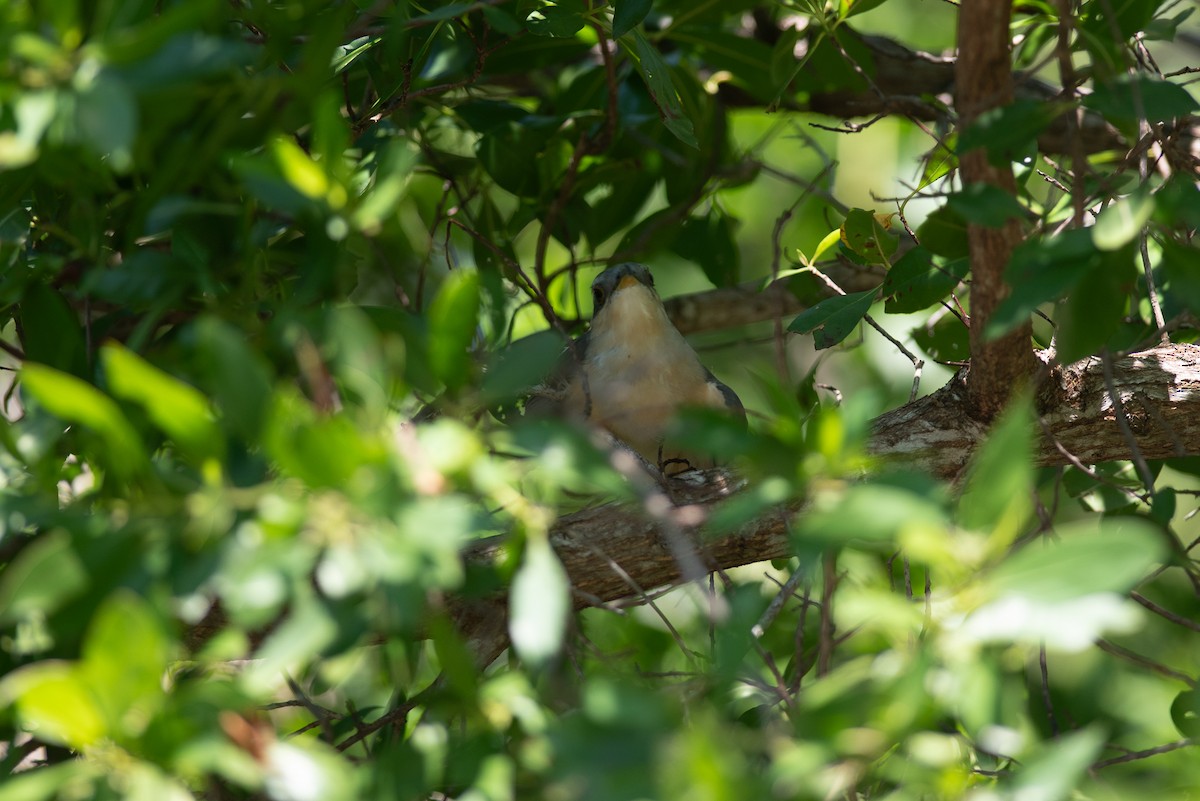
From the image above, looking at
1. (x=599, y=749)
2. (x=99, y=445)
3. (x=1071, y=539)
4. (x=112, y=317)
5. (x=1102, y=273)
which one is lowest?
(x=112, y=317)

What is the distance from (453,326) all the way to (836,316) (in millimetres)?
1435

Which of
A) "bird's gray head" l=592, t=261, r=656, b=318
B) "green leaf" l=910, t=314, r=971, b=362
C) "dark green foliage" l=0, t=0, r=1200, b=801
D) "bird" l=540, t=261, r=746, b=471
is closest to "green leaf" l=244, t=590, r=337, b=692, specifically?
"dark green foliage" l=0, t=0, r=1200, b=801

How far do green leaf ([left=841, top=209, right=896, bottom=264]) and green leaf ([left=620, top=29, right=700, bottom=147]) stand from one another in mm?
468

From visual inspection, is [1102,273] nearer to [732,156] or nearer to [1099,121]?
[732,156]

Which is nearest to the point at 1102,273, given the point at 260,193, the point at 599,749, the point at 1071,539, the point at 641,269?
the point at 1071,539

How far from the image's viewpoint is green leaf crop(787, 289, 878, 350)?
262 cm

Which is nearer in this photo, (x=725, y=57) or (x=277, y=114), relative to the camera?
(x=277, y=114)

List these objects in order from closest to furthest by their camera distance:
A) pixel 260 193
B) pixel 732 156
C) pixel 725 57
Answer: pixel 260 193
pixel 725 57
pixel 732 156

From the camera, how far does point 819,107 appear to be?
4289mm

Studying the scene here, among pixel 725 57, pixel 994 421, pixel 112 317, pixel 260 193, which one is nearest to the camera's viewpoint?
pixel 260 193

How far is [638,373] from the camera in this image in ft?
11.6

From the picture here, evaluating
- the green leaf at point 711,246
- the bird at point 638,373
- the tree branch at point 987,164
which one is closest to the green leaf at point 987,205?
the tree branch at point 987,164

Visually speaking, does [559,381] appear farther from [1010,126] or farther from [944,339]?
[1010,126]

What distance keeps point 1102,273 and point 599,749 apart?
1.01 meters
